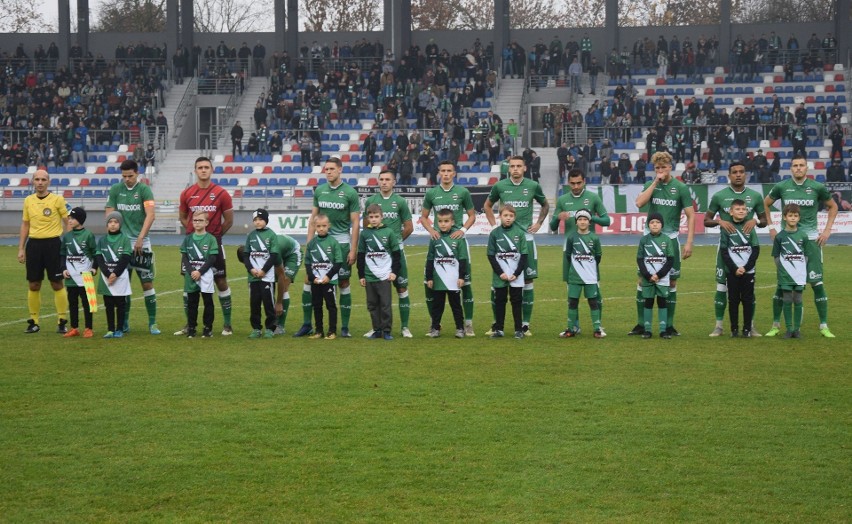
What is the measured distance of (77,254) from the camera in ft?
42.3

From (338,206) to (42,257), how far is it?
3660 millimetres

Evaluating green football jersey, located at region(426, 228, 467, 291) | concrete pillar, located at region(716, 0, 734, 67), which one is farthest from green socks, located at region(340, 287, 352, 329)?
concrete pillar, located at region(716, 0, 734, 67)

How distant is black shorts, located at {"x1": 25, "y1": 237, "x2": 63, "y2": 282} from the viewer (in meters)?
13.0

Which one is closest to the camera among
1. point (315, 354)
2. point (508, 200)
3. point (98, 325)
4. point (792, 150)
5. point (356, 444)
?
point (356, 444)

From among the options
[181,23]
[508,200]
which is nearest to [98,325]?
[508,200]

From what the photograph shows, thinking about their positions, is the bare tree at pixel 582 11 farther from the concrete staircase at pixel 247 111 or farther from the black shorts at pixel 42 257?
the black shorts at pixel 42 257

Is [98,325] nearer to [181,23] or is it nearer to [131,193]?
[131,193]

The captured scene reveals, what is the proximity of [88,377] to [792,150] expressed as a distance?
33775 mm

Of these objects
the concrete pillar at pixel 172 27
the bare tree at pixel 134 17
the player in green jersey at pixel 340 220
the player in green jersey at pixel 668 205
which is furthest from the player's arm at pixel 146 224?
the bare tree at pixel 134 17

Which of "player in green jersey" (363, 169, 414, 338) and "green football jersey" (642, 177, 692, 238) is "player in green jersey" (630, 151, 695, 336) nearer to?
"green football jersey" (642, 177, 692, 238)

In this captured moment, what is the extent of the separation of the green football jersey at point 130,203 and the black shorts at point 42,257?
0.84 metres

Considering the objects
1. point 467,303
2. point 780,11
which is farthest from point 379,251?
point 780,11

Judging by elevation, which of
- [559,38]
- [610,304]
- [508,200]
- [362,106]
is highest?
[559,38]

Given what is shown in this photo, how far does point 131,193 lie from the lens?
1300 cm
